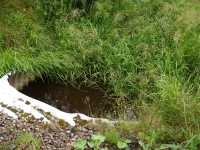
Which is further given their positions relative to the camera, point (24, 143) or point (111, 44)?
point (111, 44)

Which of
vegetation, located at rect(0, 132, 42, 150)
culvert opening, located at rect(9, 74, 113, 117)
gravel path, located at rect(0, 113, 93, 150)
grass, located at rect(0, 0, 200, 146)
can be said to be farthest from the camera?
grass, located at rect(0, 0, 200, 146)

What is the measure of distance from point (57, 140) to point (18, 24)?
2.93 meters

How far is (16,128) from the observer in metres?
5.54

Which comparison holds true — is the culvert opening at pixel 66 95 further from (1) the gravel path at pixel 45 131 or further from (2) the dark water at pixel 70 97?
(1) the gravel path at pixel 45 131

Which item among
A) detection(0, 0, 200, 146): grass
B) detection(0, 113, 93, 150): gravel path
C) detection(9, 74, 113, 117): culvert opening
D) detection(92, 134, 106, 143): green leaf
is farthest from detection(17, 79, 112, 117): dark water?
detection(92, 134, 106, 143): green leaf

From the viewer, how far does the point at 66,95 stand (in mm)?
7305

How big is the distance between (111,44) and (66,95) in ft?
3.36

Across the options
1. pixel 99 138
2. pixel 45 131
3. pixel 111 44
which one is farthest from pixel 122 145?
pixel 111 44

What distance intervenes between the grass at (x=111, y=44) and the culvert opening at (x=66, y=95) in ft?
0.41

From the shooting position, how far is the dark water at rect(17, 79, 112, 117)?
6914mm

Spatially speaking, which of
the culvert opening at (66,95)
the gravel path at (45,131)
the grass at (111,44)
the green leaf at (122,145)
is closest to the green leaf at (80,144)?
the gravel path at (45,131)

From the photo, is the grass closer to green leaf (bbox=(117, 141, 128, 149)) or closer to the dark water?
the dark water

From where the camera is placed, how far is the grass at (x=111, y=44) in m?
7.13

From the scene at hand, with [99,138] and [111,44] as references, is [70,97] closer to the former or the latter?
[111,44]
